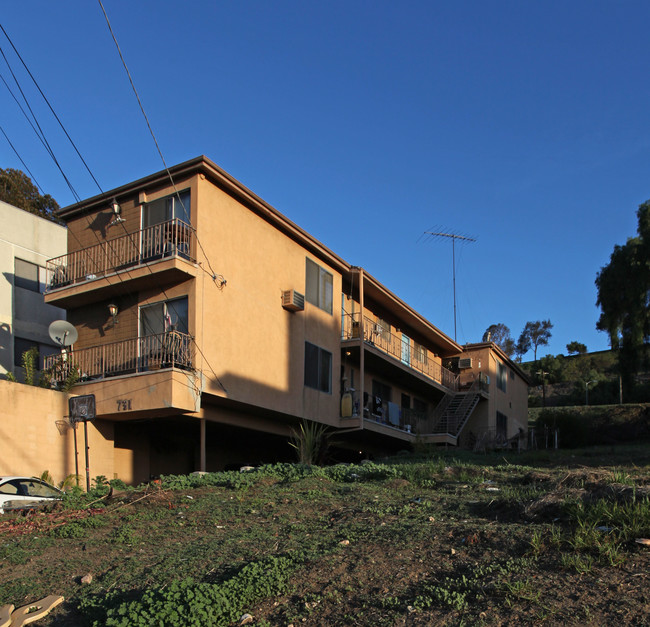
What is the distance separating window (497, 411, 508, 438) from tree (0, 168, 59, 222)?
28.5m

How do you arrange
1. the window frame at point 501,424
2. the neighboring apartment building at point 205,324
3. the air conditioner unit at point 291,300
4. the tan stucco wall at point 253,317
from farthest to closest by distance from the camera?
the window frame at point 501,424 → the air conditioner unit at point 291,300 → the tan stucco wall at point 253,317 → the neighboring apartment building at point 205,324

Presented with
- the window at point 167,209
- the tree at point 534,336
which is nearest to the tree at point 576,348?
the tree at point 534,336

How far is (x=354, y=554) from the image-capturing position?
7477mm

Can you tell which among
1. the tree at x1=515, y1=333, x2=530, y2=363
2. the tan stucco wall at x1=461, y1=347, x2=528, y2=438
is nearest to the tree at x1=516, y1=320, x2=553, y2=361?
the tree at x1=515, y1=333, x2=530, y2=363

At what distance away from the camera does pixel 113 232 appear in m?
20.6

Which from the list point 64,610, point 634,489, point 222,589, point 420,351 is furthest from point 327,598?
point 420,351

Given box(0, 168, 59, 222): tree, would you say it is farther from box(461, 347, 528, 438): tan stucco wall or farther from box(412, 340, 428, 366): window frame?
box(461, 347, 528, 438): tan stucco wall

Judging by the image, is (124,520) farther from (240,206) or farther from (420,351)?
(420,351)

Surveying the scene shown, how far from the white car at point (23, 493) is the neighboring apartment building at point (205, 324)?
3558 mm

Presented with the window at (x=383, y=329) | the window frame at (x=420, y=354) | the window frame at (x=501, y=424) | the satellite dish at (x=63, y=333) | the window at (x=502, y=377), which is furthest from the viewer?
the window at (x=502, y=377)

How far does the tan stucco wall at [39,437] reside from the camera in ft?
55.5

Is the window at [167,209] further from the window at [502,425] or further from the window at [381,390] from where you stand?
the window at [502,425]

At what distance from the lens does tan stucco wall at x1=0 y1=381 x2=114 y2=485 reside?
16922 mm

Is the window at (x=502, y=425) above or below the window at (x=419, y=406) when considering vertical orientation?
below
